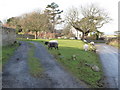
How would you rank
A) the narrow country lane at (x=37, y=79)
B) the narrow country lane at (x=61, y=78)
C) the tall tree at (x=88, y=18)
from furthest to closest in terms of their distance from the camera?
1. the tall tree at (x=88, y=18)
2. the narrow country lane at (x=61, y=78)
3. the narrow country lane at (x=37, y=79)

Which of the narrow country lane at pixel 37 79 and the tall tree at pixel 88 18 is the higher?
Result: the tall tree at pixel 88 18

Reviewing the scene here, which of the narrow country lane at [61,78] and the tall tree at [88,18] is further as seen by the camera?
the tall tree at [88,18]

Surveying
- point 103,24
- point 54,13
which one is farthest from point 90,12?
point 54,13

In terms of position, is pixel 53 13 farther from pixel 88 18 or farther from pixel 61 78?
pixel 61 78

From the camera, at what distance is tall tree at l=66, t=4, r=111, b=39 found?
41.0 m

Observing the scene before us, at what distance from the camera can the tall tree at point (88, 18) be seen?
4100 centimetres

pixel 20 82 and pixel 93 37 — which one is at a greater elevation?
pixel 93 37

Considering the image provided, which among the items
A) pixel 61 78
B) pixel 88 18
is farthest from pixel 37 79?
pixel 88 18

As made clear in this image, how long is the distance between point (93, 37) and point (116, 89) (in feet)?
135

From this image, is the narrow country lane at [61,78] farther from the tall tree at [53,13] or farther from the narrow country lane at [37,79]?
the tall tree at [53,13]

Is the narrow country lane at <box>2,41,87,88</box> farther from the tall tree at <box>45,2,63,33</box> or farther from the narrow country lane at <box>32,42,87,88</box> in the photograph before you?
the tall tree at <box>45,2,63,33</box>

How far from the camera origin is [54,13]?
5647 cm

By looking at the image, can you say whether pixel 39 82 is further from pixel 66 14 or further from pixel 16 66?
pixel 66 14

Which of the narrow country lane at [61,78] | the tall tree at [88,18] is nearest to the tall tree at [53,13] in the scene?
the tall tree at [88,18]
